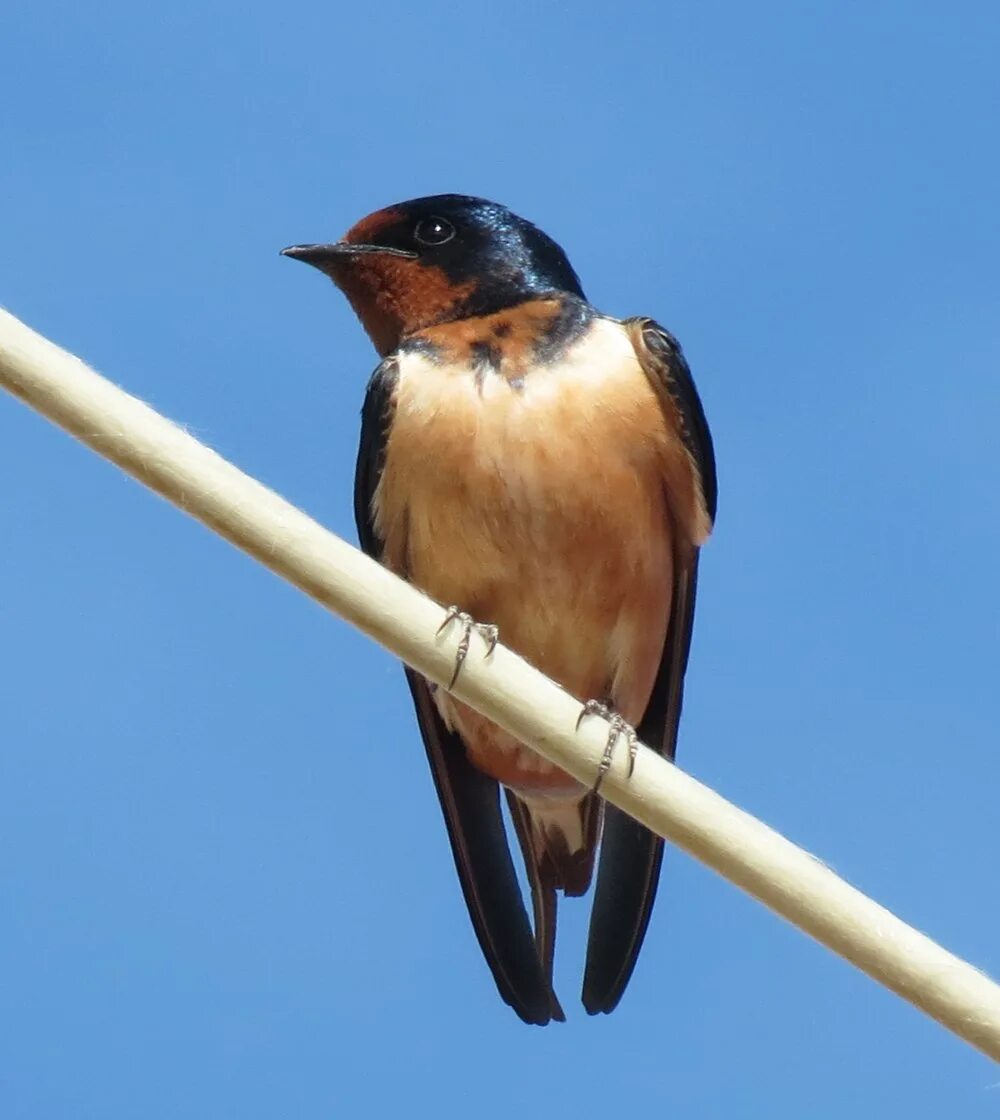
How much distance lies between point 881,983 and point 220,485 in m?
0.59

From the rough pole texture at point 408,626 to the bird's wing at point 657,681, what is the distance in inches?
49.9

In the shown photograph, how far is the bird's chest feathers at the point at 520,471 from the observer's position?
2.72 metres

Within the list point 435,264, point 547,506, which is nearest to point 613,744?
point 547,506

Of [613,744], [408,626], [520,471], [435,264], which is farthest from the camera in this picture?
[435,264]

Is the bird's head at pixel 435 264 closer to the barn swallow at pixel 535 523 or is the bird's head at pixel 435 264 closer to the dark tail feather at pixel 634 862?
the barn swallow at pixel 535 523

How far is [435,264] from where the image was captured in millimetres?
3170

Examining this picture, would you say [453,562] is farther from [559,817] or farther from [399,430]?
[559,817]

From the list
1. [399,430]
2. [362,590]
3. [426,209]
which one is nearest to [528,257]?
[426,209]

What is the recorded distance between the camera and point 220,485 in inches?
57.4

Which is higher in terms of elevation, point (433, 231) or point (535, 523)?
point (433, 231)

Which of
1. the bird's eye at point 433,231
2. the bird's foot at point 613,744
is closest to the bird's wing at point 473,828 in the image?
the bird's eye at point 433,231

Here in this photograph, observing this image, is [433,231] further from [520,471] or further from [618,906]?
[618,906]

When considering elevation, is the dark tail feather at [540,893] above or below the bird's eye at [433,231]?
below

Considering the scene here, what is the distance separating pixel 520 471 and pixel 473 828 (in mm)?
608
